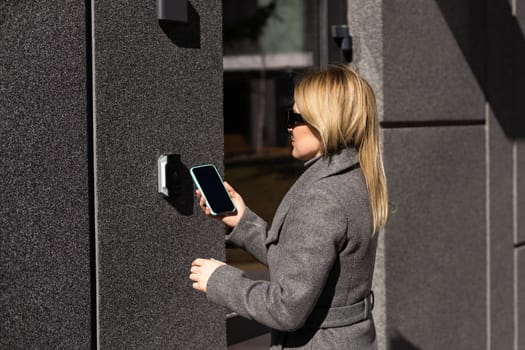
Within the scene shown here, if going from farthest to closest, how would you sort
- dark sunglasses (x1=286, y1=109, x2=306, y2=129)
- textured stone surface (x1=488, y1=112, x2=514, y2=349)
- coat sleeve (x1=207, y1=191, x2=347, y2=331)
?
textured stone surface (x1=488, y1=112, x2=514, y2=349), dark sunglasses (x1=286, y1=109, x2=306, y2=129), coat sleeve (x1=207, y1=191, x2=347, y2=331)

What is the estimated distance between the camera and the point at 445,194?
5348 mm

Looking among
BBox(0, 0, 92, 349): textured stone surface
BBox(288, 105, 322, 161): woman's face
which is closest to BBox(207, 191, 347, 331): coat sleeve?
BBox(288, 105, 322, 161): woman's face

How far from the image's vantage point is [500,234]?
235 inches

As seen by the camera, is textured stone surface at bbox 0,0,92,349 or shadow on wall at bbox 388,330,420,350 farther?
shadow on wall at bbox 388,330,420,350

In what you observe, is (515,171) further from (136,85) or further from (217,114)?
(136,85)

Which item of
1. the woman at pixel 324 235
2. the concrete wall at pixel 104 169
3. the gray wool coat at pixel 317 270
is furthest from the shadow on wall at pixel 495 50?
the gray wool coat at pixel 317 270

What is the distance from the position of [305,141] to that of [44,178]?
3.04 ft

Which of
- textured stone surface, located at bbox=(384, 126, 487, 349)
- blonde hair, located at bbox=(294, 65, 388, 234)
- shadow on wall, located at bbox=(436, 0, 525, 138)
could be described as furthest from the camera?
shadow on wall, located at bbox=(436, 0, 525, 138)

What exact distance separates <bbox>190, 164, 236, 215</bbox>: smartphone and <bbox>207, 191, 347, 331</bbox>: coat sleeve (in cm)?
39

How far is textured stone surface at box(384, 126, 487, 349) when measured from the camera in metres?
4.91

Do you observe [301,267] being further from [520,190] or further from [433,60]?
[520,190]

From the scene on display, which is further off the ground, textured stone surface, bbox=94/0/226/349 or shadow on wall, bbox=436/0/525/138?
shadow on wall, bbox=436/0/525/138

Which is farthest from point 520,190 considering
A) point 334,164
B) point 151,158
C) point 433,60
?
point 334,164

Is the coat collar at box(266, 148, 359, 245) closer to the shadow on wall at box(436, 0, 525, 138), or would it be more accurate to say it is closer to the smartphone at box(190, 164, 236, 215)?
the smartphone at box(190, 164, 236, 215)
